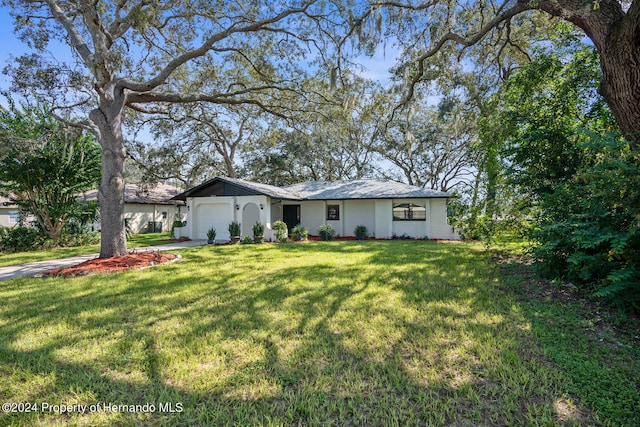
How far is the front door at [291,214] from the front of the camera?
18.5m

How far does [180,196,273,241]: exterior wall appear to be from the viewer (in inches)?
584

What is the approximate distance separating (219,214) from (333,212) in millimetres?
6817

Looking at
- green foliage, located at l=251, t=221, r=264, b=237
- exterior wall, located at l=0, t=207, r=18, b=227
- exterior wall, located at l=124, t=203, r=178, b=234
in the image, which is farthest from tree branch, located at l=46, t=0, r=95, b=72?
exterior wall, located at l=0, t=207, r=18, b=227

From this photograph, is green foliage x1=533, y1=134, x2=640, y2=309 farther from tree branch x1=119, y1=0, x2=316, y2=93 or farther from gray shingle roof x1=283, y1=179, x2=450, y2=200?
gray shingle roof x1=283, y1=179, x2=450, y2=200

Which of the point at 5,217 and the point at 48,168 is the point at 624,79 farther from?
the point at 5,217

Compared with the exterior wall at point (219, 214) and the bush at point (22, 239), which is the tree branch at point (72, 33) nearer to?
the exterior wall at point (219, 214)

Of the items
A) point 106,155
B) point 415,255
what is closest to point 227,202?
point 106,155

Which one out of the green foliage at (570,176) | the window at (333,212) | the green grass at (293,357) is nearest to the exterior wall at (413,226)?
the window at (333,212)

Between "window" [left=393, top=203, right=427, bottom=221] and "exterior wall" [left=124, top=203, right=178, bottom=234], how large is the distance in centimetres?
1965

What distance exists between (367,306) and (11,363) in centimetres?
428

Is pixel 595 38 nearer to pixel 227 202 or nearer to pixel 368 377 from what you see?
pixel 368 377

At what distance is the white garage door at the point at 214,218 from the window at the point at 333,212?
5.95 metres

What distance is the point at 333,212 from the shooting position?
711 inches

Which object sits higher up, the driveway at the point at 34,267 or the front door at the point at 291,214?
the front door at the point at 291,214
